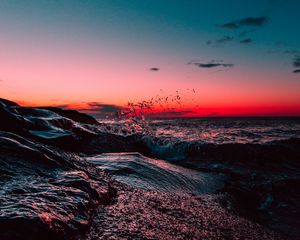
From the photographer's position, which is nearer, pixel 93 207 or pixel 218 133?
pixel 93 207

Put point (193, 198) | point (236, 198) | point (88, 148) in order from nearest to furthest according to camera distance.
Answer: point (193, 198)
point (236, 198)
point (88, 148)

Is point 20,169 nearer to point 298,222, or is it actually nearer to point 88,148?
point 298,222

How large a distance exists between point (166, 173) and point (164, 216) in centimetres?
245

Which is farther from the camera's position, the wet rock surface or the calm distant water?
the calm distant water

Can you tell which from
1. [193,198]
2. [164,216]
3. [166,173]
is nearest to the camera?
[164,216]

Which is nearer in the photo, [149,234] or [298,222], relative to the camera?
[149,234]

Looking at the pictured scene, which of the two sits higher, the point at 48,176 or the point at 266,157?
the point at 48,176

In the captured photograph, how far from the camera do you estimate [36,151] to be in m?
3.61

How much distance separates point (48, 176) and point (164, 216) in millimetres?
1297

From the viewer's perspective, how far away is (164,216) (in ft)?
9.89

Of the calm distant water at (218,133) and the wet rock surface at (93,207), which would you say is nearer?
the wet rock surface at (93,207)

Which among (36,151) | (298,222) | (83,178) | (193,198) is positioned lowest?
(298,222)

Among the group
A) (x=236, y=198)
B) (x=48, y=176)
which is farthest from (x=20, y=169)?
(x=236, y=198)

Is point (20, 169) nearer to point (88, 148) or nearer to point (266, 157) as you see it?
point (88, 148)
